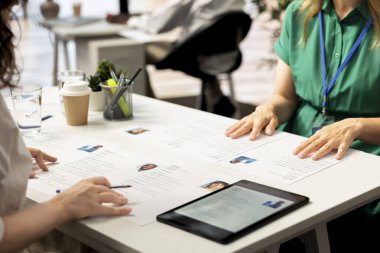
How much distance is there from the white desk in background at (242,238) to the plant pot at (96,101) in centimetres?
14

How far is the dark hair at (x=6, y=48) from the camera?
1.36 meters

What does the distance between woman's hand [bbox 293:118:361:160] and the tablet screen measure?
1.20ft

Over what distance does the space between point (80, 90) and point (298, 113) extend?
81 centimetres

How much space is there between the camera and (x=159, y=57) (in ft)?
15.8

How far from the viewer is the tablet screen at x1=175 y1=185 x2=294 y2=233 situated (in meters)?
1.46

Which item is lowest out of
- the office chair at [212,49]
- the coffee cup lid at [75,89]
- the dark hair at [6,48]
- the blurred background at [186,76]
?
the blurred background at [186,76]

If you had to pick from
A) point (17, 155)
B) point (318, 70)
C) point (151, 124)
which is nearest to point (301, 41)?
point (318, 70)

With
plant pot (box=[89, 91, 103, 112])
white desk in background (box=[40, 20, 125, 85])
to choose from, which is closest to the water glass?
plant pot (box=[89, 91, 103, 112])

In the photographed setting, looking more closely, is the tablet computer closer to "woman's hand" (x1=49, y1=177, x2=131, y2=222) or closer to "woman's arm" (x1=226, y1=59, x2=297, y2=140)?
"woman's hand" (x1=49, y1=177, x2=131, y2=222)

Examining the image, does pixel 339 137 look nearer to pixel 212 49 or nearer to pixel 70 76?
pixel 70 76

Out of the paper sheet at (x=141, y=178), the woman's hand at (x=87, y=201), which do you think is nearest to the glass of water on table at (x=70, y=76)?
the paper sheet at (x=141, y=178)

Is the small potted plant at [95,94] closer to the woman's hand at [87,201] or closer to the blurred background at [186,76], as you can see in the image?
the woman's hand at [87,201]

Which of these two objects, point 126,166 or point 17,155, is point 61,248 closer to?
point 126,166

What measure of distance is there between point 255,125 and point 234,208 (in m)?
0.66
